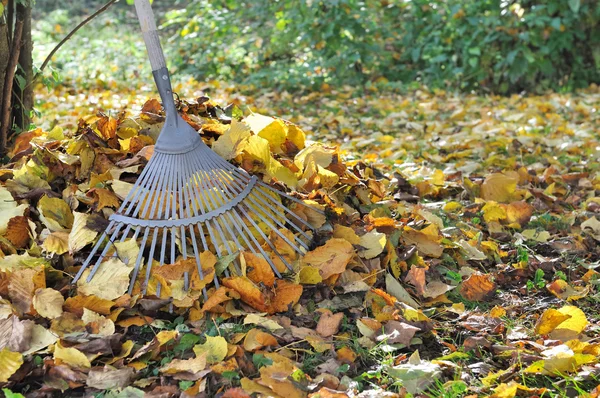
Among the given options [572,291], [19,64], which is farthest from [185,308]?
[19,64]

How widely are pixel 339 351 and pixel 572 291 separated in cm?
88

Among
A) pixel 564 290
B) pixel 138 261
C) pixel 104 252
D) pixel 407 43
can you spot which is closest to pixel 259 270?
pixel 138 261

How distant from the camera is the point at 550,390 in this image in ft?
5.46

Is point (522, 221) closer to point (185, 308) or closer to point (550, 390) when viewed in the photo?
point (550, 390)

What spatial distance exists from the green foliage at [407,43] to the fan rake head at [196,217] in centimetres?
322

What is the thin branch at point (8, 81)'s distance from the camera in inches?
101

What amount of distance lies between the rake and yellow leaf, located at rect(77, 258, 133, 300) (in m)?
0.02

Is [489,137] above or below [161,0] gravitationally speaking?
below

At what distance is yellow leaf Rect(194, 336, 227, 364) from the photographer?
1725 millimetres

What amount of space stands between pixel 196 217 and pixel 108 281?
0.32m

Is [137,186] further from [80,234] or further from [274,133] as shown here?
[274,133]

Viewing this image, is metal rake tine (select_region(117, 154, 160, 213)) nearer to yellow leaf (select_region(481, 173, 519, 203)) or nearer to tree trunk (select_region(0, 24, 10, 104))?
tree trunk (select_region(0, 24, 10, 104))

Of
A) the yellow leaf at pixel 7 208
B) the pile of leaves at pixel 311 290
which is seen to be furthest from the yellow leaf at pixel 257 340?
the yellow leaf at pixel 7 208

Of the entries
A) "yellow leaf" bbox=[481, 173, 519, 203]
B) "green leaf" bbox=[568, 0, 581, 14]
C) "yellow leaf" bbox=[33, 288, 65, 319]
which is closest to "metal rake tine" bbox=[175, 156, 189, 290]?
"yellow leaf" bbox=[33, 288, 65, 319]
